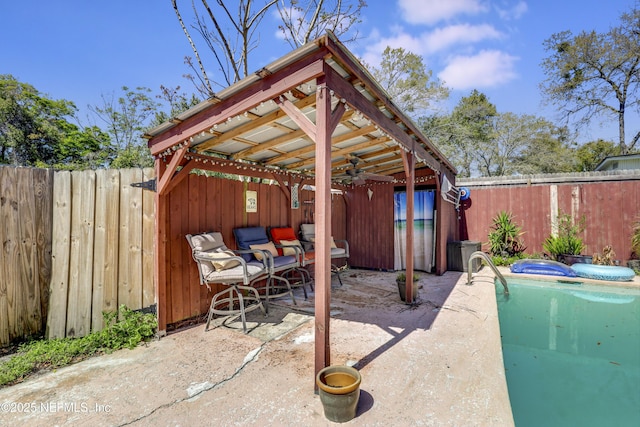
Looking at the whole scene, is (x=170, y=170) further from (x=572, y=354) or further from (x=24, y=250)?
(x=572, y=354)

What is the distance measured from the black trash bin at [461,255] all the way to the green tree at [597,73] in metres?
12.2

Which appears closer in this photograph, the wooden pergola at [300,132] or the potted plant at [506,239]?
the wooden pergola at [300,132]

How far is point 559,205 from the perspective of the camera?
6.48 m

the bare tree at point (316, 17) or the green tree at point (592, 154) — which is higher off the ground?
the bare tree at point (316, 17)

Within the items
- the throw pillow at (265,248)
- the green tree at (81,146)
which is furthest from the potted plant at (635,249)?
the green tree at (81,146)

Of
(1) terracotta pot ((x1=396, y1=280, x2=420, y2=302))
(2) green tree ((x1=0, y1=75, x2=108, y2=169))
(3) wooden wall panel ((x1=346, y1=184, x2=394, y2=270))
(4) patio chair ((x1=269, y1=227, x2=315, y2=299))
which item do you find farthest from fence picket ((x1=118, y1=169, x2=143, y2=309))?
(2) green tree ((x1=0, y1=75, x2=108, y2=169))

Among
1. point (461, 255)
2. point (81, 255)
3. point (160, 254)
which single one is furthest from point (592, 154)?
point (81, 255)

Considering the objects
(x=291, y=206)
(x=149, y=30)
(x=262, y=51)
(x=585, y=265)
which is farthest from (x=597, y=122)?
(x=149, y=30)

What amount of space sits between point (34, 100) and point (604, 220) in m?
20.8

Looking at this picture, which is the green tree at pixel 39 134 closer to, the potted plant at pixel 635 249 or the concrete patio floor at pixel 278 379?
the concrete patio floor at pixel 278 379

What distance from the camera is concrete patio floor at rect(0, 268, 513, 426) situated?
5.74ft

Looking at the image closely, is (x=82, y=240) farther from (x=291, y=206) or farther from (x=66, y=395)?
(x=291, y=206)

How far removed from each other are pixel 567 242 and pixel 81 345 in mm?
8332

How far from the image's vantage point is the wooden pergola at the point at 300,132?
1985 millimetres
